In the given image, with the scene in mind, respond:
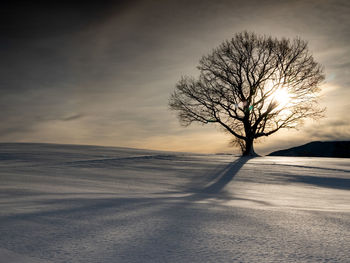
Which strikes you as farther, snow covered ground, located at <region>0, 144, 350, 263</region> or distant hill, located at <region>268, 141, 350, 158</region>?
distant hill, located at <region>268, 141, 350, 158</region>

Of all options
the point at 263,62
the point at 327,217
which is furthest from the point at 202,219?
the point at 263,62

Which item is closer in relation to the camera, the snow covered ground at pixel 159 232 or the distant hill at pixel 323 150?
the snow covered ground at pixel 159 232

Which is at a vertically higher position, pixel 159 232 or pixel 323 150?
pixel 323 150

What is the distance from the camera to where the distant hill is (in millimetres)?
26000

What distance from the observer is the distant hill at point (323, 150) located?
26000 millimetres

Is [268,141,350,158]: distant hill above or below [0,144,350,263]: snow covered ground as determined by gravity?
above

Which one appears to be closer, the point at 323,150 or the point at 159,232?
the point at 159,232

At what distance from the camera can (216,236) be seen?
2.05 m

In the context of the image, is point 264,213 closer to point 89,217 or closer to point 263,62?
point 89,217

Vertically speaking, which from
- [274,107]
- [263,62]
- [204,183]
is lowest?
[204,183]

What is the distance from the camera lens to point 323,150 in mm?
27375

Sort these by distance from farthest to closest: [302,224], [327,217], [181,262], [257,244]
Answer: [327,217], [302,224], [257,244], [181,262]

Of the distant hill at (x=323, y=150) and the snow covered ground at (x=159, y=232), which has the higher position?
the distant hill at (x=323, y=150)

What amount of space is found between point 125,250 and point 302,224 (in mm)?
1435
